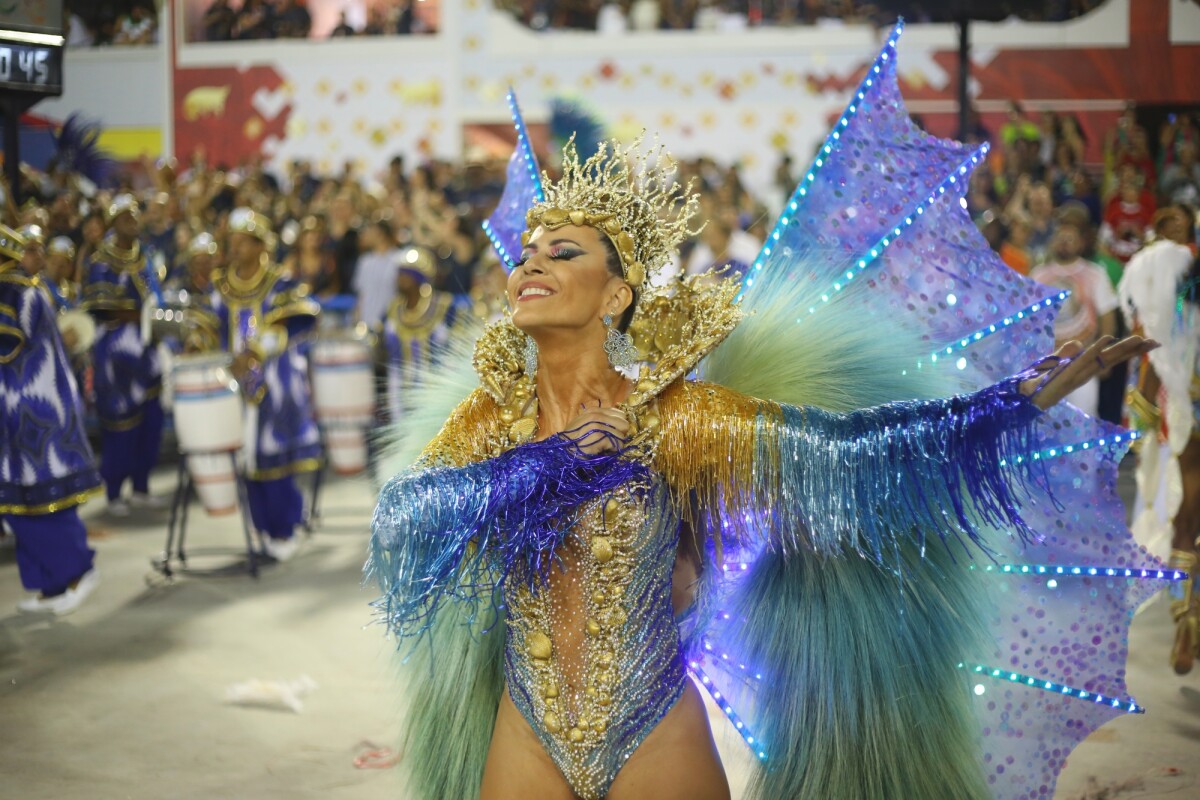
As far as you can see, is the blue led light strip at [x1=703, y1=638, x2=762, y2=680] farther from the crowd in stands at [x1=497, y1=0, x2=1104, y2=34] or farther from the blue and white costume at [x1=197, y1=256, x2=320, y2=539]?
the crowd in stands at [x1=497, y1=0, x2=1104, y2=34]

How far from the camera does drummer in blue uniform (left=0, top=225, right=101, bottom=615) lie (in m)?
5.52

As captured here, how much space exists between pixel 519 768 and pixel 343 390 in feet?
16.4

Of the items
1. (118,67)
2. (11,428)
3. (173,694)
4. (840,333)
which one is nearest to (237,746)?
(173,694)

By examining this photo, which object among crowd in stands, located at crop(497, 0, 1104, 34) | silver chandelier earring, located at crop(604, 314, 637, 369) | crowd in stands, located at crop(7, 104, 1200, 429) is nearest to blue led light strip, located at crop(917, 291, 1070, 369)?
silver chandelier earring, located at crop(604, 314, 637, 369)

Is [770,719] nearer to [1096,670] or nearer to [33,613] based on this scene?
[1096,670]

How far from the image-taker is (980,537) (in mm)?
2584

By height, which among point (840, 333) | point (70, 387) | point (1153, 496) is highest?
point (840, 333)

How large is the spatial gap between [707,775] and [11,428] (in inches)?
167

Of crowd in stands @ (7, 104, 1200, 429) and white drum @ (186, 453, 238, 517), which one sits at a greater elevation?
crowd in stands @ (7, 104, 1200, 429)

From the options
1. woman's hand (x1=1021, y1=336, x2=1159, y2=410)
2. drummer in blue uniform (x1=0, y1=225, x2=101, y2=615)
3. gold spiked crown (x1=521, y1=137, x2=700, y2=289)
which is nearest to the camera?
woman's hand (x1=1021, y1=336, x2=1159, y2=410)

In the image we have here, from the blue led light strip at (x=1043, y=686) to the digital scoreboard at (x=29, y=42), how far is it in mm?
4523

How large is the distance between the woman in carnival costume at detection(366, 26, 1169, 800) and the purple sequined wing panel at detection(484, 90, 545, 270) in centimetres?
40

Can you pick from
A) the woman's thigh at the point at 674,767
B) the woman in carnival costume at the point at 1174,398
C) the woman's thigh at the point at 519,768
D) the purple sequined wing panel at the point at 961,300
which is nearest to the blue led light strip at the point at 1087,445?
the purple sequined wing panel at the point at 961,300

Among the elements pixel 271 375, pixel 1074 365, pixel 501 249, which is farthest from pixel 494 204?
pixel 1074 365
